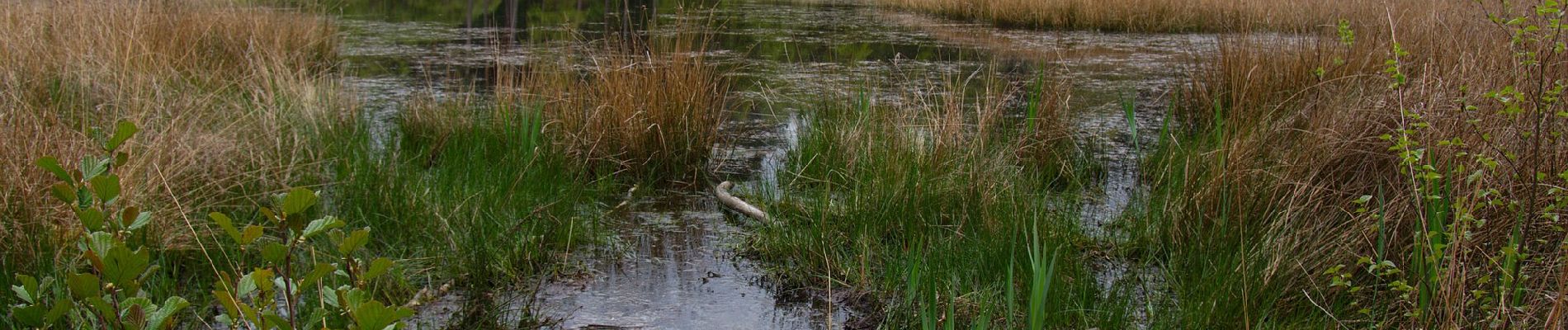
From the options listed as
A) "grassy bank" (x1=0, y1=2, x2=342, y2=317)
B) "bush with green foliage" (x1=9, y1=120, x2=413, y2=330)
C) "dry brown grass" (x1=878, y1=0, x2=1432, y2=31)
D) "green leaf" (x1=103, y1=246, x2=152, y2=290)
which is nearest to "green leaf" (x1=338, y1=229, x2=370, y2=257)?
"bush with green foliage" (x1=9, y1=120, x2=413, y2=330)

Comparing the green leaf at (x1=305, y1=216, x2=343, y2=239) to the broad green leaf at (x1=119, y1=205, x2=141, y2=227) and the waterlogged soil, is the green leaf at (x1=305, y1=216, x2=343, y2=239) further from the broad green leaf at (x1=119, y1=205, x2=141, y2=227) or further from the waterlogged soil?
the waterlogged soil

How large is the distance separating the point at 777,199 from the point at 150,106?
1839 millimetres

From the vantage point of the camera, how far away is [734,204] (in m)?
3.43

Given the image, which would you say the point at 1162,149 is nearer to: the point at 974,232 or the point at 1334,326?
the point at 974,232

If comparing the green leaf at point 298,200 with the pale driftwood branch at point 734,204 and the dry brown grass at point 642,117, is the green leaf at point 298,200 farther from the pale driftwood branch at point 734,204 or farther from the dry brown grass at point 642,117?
the dry brown grass at point 642,117

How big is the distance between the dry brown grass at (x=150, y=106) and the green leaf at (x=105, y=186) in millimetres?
194

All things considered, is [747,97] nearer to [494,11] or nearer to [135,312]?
[135,312]

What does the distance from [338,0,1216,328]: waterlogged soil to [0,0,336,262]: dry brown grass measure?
0.51 metres

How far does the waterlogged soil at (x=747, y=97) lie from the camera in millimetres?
2602

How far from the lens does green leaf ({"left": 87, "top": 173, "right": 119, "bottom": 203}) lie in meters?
1.30

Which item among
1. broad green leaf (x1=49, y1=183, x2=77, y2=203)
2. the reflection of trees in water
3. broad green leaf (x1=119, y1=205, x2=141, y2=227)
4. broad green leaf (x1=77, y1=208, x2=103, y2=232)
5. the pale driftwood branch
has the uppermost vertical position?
the reflection of trees in water

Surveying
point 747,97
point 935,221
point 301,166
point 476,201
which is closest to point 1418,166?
point 935,221

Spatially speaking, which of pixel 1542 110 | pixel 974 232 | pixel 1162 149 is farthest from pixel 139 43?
pixel 1542 110

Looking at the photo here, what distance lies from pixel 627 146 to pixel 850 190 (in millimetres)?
935
